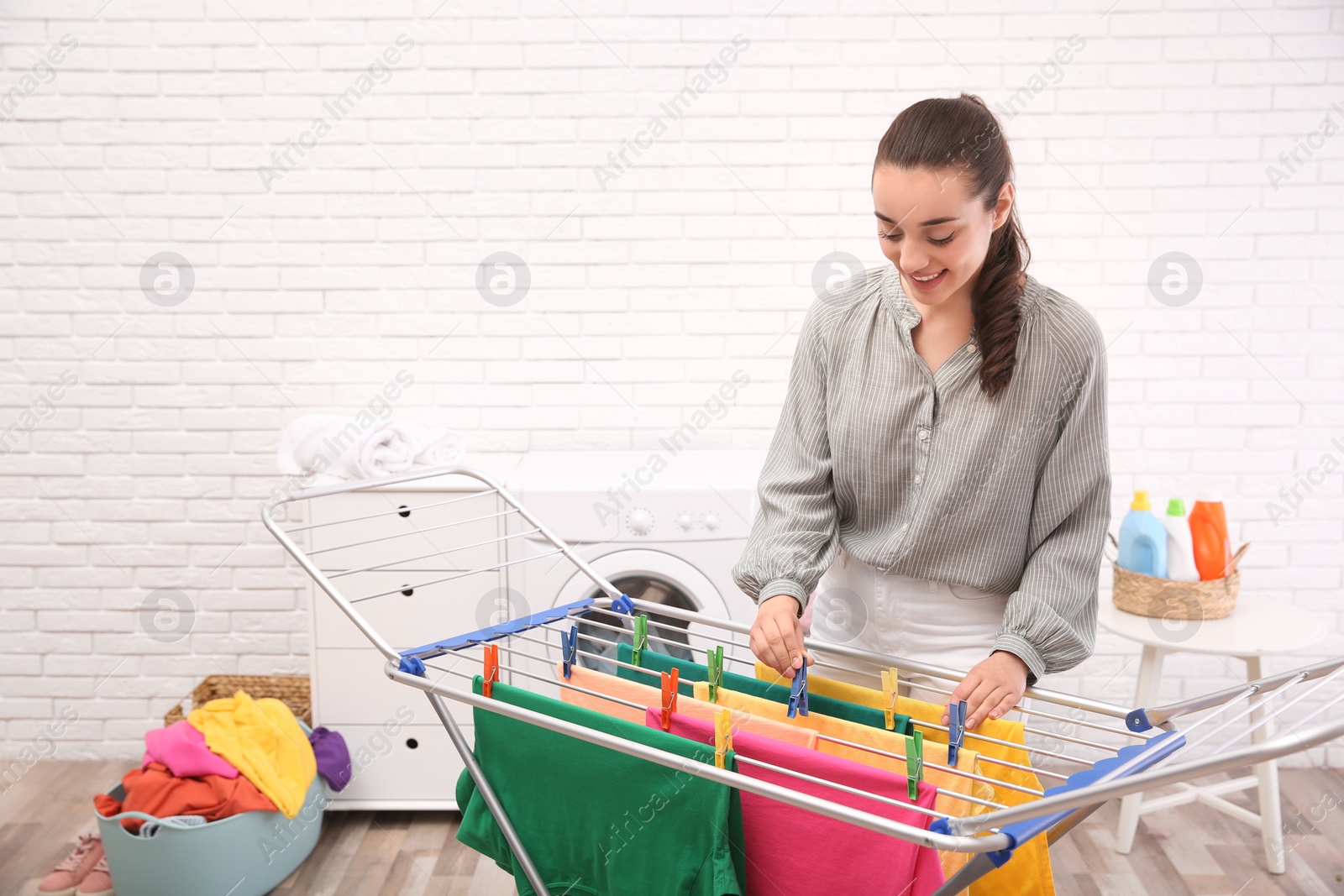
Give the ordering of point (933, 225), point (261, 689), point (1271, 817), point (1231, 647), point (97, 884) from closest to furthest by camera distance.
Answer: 1. point (933, 225)
2. point (1231, 647)
3. point (97, 884)
4. point (1271, 817)
5. point (261, 689)

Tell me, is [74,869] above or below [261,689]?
below

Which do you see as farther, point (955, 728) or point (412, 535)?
point (412, 535)

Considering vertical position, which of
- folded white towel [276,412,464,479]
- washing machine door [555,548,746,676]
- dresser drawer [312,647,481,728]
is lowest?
dresser drawer [312,647,481,728]

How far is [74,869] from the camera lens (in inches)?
99.4

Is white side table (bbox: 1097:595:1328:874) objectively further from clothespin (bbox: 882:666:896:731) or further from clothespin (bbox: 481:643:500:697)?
clothespin (bbox: 481:643:500:697)

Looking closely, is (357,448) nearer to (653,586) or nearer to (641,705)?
(653,586)

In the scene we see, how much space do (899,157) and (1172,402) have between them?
7.37 ft

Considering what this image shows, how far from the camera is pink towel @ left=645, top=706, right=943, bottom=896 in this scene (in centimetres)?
114

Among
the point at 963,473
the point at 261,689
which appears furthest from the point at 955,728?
the point at 261,689

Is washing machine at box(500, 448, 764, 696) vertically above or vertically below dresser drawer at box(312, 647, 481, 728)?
above

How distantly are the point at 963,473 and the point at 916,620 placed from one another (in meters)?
0.24

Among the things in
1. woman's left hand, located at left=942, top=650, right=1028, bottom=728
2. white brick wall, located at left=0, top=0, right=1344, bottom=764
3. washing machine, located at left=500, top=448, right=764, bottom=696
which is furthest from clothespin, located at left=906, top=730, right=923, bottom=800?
white brick wall, located at left=0, top=0, right=1344, bottom=764

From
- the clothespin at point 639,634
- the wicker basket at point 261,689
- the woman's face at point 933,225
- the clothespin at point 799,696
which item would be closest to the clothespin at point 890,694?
the clothespin at point 799,696

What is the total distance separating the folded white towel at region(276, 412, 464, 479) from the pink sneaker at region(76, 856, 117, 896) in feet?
3.51
